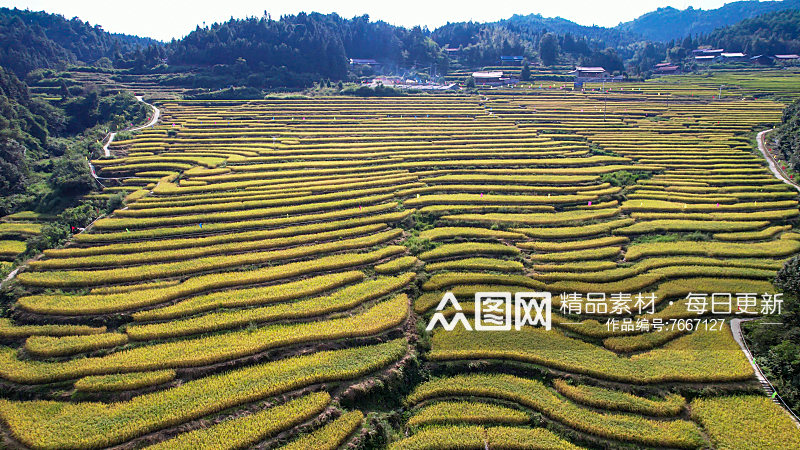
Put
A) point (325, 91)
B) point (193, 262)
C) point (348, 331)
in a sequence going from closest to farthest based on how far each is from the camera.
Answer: point (348, 331) < point (193, 262) < point (325, 91)

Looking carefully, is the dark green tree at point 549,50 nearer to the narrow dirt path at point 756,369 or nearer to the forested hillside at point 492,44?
the forested hillside at point 492,44

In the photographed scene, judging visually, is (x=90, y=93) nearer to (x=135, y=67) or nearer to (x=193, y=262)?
(x=135, y=67)

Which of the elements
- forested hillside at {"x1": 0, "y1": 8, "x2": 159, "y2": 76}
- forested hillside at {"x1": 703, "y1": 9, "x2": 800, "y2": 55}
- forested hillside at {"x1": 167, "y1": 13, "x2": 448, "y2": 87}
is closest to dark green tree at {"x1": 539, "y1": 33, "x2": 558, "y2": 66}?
forested hillside at {"x1": 167, "y1": 13, "x2": 448, "y2": 87}

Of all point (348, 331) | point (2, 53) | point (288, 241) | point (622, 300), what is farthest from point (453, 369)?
point (2, 53)

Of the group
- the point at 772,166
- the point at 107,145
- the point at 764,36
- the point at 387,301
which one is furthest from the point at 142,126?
the point at 764,36

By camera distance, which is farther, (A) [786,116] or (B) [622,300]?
(A) [786,116]

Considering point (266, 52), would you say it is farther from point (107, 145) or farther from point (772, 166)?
point (772, 166)

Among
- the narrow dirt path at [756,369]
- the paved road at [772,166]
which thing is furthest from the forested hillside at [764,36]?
the narrow dirt path at [756,369]

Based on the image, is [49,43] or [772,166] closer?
[772,166]
